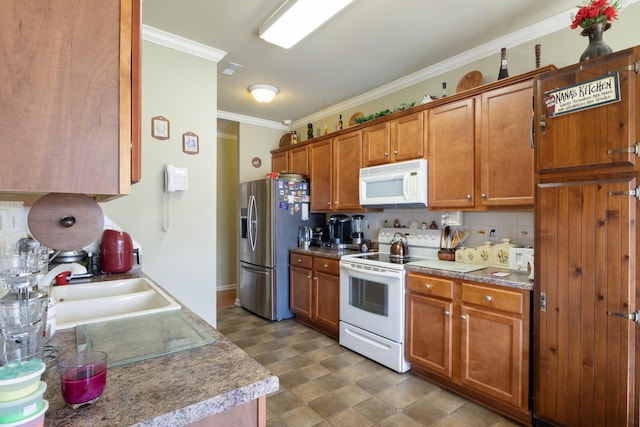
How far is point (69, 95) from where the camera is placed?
62 cm

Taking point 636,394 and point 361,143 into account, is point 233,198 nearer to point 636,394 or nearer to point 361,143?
point 361,143

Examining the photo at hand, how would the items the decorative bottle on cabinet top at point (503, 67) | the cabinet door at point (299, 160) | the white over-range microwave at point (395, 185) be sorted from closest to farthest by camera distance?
the decorative bottle on cabinet top at point (503, 67) → the white over-range microwave at point (395, 185) → the cabinet door at point (299, 160)

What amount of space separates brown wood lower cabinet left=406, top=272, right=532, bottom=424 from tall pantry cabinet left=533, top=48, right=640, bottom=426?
0.32 feet

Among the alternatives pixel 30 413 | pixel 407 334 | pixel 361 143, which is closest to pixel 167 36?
pixel 361 143

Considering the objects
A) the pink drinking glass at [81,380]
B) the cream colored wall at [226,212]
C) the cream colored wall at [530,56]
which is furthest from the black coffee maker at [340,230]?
the pink drinking glass at [81,380]

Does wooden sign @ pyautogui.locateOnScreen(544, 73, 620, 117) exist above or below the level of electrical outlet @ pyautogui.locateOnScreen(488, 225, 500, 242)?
above

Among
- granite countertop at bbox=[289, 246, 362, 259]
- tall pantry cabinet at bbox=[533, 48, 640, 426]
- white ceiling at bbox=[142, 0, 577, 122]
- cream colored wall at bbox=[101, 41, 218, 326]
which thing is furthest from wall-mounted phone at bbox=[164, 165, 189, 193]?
tall pantry cabinet at bbox=[533, 48, 640, 426]

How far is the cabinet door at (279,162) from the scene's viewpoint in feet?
15.1

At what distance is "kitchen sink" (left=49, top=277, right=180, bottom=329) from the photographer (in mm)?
1354

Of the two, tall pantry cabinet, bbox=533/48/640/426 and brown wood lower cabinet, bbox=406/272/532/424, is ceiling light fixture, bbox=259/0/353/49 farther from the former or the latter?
brown wood lower cabinet, bbox=406/272/532/424

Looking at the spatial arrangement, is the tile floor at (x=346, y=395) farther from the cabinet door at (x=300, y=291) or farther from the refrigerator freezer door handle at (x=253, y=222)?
the refrigerator freezer door handle at (x=253, y=222)

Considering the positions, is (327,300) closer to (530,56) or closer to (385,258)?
(385,258)

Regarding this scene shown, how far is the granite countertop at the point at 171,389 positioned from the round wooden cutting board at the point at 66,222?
331mm

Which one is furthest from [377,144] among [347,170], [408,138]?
[347,170]
